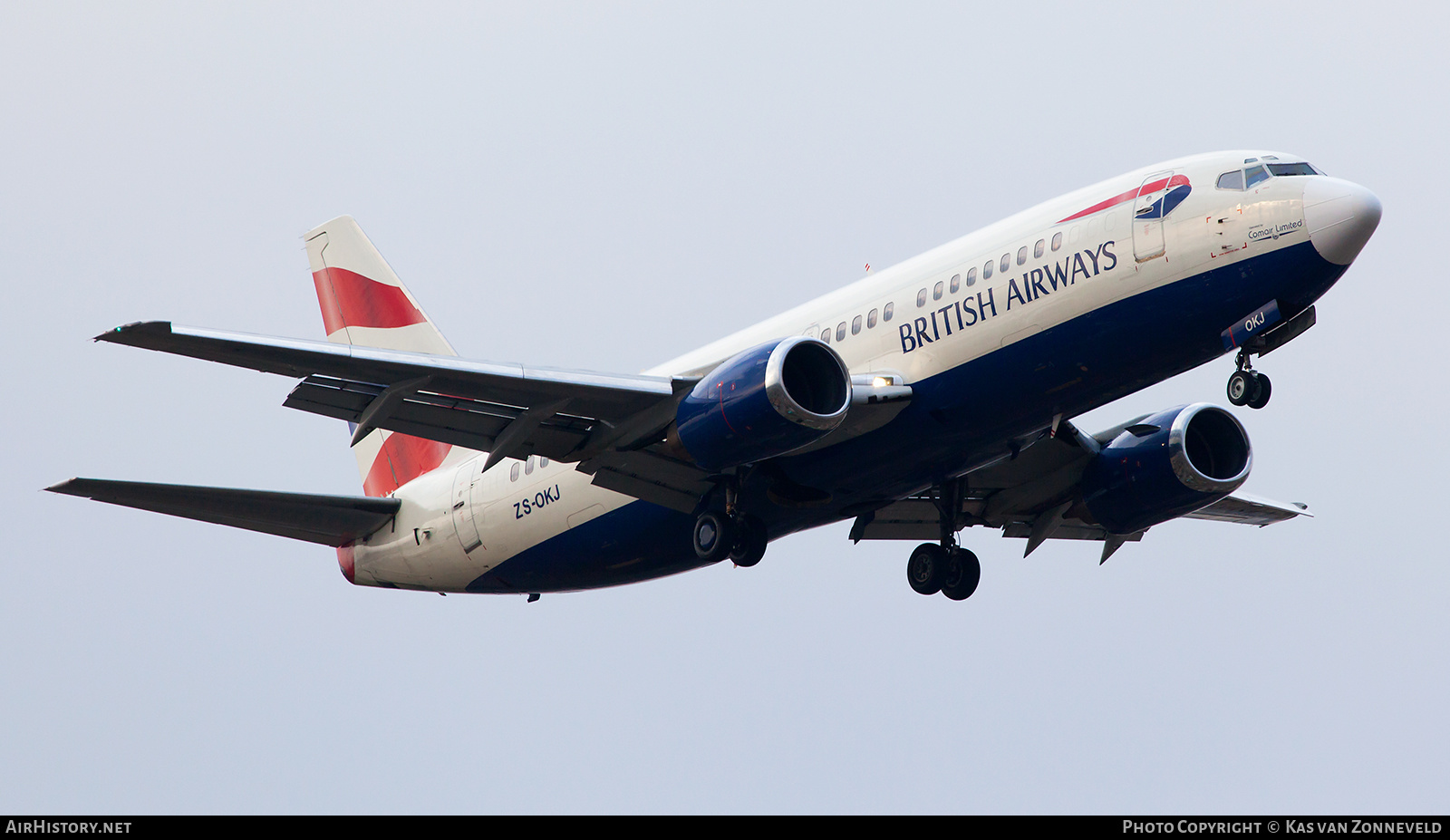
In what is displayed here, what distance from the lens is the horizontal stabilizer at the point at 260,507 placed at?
2480 centimetres

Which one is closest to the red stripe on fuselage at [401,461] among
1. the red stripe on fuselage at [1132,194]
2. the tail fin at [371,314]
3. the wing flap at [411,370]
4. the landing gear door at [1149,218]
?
the tail fin at [371,314]

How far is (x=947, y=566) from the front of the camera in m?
29.6

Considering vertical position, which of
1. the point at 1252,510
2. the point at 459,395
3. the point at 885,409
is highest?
the point at 459,395

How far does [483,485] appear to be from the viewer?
2973 centimetres

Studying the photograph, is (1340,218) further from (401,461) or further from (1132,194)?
(401,461)

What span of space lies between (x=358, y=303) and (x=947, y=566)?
46.2 feet

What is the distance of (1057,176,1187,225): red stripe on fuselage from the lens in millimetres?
22859

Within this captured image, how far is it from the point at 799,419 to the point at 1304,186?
7836 millimetres

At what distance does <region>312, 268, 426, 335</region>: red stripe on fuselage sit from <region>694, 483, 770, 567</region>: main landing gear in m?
10.5

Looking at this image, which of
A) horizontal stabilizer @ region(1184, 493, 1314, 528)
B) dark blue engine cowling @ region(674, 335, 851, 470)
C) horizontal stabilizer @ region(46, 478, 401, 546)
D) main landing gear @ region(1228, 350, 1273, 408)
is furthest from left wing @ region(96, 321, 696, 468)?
horizontal stabilizer @ region(1184, 493, 1314, 528)

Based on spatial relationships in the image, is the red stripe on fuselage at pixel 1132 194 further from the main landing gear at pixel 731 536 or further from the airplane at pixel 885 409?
the main landing gear at pixel 731 536

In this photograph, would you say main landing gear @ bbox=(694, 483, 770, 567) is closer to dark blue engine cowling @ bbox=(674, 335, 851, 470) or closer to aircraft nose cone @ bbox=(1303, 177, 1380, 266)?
dark blue engine cowling @ bbox=(674, 335, 851, 470)

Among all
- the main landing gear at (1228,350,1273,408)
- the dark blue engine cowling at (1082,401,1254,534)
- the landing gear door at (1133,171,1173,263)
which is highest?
the landing gear door at (1133,171,1173,263)

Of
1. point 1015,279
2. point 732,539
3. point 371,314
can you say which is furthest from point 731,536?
point 371,314
